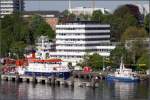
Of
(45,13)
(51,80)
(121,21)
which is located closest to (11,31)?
(121,21)

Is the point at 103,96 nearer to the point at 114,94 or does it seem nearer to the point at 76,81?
the point at 114,94

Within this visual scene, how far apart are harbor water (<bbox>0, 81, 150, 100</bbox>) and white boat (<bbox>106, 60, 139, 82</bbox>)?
43 cm

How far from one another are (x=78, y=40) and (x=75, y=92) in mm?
7208

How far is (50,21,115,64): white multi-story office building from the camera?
21.9 m

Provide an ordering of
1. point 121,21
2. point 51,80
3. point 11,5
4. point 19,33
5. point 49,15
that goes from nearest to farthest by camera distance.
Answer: point 51,80 < point 19,33 < point 121,21 < point 49,15 < point 11,5

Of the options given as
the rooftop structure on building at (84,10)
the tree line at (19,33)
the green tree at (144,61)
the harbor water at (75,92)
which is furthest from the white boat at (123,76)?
the rooftop structure on building at (84,10)

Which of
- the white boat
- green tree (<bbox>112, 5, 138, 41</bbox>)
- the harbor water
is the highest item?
green tree (<bbox>112, 5, 138, 41</bbox>)

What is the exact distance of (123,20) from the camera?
2692cm

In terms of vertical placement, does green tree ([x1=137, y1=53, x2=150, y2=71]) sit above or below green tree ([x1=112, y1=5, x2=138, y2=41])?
below

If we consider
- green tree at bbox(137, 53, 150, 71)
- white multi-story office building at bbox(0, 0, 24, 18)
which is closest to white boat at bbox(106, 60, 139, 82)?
green tree at bbox(137, 53, 150, 71)

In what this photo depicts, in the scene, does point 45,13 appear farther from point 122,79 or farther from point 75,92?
point 75,92

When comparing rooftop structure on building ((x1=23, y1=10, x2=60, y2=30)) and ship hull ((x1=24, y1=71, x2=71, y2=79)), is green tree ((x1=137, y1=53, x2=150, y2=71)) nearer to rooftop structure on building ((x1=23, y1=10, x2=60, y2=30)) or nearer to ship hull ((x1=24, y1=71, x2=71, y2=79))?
ship hull ((x1=24, y1=71, x2=71, y2=79))

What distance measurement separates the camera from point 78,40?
73.6ft

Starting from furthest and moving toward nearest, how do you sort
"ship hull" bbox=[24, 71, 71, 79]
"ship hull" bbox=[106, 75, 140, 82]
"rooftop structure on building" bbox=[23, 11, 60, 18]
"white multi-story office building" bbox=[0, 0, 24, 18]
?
"white multi-story office building" bbox=[0, 0, 24, 18]
"rooftop structure on building" bbox=[23, 11, 60, 18]
"ship hull" bbox=[24, 71, 71, 79]
"ship hull" bbox=[106, 75, 140, 82]
